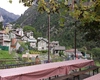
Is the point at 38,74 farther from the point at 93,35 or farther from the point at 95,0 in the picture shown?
the point at 93,35

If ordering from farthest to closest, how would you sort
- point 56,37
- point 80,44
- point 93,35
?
point 56,37
point 80,44
point 93,35

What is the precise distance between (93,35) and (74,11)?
1267 centimetres

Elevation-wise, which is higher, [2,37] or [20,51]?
[2,37]

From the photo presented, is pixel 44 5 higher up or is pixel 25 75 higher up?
pixel 44 5

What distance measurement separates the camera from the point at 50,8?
110 inches

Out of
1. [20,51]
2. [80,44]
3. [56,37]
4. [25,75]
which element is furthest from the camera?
[56,37]

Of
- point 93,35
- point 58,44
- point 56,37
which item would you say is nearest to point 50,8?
point 93,35

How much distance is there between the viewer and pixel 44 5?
8.60ft

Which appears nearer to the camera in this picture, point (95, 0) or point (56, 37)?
point (95, 0)

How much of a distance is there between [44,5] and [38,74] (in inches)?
213

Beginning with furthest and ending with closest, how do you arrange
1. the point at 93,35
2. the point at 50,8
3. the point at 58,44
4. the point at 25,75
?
the point at 58,44 → the point at 93,35 → the point at 25,75 → the point at 50,8

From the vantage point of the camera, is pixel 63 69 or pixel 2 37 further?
pixel 2 37

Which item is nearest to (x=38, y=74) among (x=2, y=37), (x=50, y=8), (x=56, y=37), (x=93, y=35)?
(x=50, y=8)

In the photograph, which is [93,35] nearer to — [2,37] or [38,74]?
[38,74]
